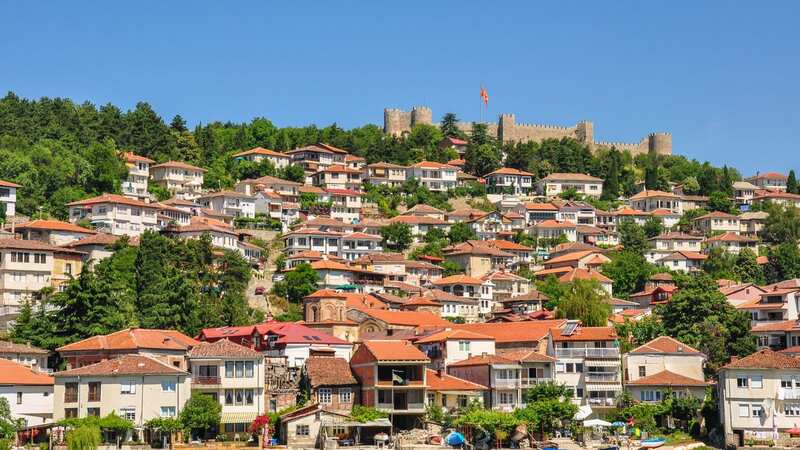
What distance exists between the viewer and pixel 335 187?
124 m

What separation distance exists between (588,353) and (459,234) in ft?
148

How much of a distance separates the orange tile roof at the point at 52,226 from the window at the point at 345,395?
36.7 m

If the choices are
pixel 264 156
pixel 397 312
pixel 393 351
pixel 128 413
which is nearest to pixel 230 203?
pixel 264 156

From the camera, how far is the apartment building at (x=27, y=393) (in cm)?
5747

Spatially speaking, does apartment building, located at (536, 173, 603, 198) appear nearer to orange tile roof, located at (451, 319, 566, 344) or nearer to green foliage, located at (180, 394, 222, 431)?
orange tile roof, located at (451, 319, 566, 344)

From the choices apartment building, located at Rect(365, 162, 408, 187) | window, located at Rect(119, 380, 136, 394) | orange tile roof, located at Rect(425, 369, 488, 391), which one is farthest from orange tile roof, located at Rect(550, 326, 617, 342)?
apartment building, located at Rect(365, 162, 408, 187)

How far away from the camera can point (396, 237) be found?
351ft

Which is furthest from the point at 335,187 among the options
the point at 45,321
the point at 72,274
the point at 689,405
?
the point at 689,405

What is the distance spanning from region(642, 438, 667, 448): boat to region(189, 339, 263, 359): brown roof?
18.8 metres

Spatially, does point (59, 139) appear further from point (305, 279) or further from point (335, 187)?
point (305, 279)

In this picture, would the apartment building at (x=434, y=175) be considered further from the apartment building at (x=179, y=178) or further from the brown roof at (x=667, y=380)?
the brown roof at (x=667, y=380)

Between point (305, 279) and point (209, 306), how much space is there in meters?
13.9

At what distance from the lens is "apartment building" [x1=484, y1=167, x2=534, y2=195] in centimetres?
13200

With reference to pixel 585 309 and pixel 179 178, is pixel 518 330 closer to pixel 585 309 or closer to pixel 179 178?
pixel 585 309
